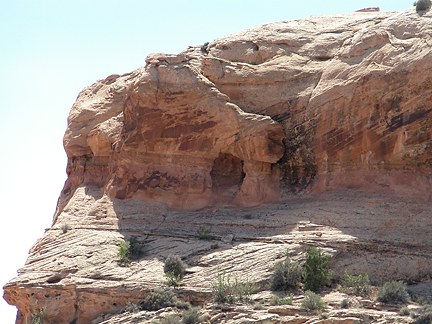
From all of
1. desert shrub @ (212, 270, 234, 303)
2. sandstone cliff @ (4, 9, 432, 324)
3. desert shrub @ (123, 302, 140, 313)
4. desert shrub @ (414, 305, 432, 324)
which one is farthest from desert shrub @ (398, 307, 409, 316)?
desert shrub @ (123, 302, 140, 313)

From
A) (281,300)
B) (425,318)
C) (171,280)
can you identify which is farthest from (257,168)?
(425,318)

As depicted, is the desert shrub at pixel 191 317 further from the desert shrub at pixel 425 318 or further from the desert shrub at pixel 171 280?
the desert shrub at pixel 425 318

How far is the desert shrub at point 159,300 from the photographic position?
59.3ft

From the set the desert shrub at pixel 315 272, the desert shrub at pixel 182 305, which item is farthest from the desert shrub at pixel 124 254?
the desert shrub at pixel 315 272

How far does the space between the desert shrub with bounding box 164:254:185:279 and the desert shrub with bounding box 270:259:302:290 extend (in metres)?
3.33

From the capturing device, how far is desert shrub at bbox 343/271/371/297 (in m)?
17.7

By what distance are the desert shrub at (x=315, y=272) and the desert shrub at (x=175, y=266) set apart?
442cm

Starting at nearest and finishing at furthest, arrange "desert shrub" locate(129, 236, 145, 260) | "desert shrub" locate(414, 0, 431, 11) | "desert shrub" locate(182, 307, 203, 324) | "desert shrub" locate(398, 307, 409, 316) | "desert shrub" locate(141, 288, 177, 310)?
"desert shrub" locate(398, 307, 409, 316) < "desert shrub" locate(182, 307, 203, 324) < "desert shrub" locate(141, 288, 177, 310) < "desert shrub" locate(129, 236, 145, 260) < "desert shrub" locate(414, 0, 431, 11)

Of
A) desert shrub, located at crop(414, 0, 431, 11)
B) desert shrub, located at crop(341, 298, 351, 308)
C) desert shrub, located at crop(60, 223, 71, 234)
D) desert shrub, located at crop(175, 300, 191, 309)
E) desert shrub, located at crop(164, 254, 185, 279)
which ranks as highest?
desert shrub, located at crop(414, 0, 431, 11)

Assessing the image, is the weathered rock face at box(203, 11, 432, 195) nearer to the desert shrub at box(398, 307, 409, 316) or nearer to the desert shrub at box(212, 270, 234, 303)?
the desert shrub at box(398, 307, 409, 316)

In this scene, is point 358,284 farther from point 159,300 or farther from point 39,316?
point 39,316

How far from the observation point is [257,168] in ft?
76.7

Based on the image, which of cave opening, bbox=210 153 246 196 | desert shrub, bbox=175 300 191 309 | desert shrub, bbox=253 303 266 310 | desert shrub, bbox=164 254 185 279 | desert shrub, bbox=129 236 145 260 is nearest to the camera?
desert shrub, bbox=253 303 266 310

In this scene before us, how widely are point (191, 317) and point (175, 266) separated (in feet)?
8.59
